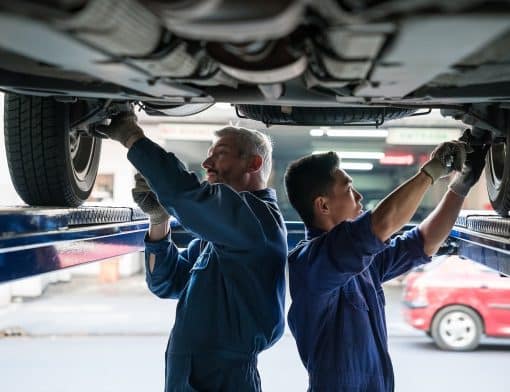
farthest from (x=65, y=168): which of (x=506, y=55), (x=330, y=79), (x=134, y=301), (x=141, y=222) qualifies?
(x=134, y=301)

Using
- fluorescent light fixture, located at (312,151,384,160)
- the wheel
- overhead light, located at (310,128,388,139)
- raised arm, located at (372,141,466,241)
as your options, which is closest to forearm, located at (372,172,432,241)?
raised arm, located at (372,141,466,241)

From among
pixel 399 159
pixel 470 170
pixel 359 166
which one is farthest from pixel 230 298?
pixel 399 159

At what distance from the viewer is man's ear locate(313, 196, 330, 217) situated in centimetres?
148

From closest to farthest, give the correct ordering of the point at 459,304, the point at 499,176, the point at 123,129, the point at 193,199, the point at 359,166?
the point at 193,199 < the point at 123,129 < the point at 499,176 < the point at 459,304 < the point at 359,166

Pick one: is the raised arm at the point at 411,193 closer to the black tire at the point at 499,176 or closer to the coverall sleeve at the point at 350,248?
the coverall sleeve at the point at 350,248

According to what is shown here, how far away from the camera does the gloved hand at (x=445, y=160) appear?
54.7 inches

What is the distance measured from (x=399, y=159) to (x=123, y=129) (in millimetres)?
5320

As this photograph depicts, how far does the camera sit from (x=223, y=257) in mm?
1325

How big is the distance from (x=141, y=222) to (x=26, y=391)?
2622mm

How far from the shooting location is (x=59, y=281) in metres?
8.23

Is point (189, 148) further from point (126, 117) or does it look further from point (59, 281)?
point (126, 117)

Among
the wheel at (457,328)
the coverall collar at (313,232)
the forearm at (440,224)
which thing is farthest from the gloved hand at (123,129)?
the wheel at (457,328)

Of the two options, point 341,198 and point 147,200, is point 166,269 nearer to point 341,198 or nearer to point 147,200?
point 147,200

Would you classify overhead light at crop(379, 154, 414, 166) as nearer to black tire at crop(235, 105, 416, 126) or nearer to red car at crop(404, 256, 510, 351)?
red car at crop(404, 256, 510, 351)
